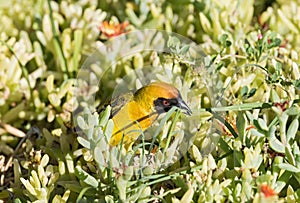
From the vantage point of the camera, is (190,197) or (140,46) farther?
(140,46)

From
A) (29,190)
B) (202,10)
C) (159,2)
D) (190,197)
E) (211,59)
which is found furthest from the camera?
(159,2)

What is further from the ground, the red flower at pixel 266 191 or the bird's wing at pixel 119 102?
the bird's wing at pixel 119 102

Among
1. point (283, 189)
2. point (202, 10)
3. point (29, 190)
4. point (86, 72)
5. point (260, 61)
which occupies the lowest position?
point (283, 189)

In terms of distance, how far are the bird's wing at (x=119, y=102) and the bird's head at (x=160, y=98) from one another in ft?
0.14

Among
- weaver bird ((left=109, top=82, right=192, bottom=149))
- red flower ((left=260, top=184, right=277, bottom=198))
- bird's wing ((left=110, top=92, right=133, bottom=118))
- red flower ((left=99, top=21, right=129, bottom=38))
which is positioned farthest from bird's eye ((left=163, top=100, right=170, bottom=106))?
red flower ((left=99, top=21, right=129, bottom=38))

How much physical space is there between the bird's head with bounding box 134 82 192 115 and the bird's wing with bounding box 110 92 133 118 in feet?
0.14

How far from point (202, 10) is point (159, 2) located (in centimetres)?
24

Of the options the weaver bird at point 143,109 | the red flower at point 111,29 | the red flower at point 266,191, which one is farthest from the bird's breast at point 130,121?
the red flower at point 111,29

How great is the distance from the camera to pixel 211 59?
1712 mm

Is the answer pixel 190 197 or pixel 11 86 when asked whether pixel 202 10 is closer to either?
pixel 11 86

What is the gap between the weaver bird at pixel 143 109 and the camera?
1.53 meters

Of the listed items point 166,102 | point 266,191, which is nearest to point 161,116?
point 166,102

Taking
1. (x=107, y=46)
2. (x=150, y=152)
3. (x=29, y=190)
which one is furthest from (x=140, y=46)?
(x=29, y=190)

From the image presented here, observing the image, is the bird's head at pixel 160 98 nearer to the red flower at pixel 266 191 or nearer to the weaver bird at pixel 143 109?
the weaver bird at pixel 143 109
